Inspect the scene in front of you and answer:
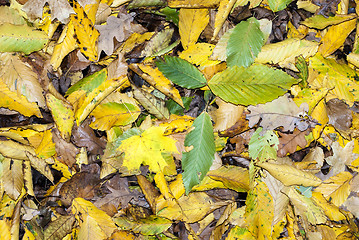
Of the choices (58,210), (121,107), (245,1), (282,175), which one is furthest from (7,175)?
(245,1)

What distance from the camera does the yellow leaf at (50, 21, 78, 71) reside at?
213 cm

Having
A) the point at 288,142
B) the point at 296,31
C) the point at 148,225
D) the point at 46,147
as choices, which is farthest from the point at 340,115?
the point at 46,147

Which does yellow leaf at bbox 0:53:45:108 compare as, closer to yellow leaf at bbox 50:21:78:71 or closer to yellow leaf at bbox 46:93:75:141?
yellow leaf at bbox 46:93:75:141

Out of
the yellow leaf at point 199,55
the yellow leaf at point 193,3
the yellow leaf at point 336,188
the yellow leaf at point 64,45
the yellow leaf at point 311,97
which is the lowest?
the yellow leaf at point 336,188

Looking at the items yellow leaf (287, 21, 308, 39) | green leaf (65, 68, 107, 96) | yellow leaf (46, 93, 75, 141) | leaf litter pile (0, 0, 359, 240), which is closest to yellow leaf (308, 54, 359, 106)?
leaf litter pile (0, 0, 359, 240)

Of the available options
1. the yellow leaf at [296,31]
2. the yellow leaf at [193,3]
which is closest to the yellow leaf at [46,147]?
the yellow leaf at [193,3]

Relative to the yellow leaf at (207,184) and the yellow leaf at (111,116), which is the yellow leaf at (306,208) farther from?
the yellow leaf at (111,116)

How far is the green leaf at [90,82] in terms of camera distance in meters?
2.12

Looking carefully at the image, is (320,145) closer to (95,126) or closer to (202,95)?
(202,95)

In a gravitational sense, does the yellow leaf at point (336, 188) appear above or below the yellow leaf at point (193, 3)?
below

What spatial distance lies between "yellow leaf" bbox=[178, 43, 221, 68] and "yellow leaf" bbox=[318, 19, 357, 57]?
0.88 meters

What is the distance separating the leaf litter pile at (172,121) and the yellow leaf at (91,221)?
10mm

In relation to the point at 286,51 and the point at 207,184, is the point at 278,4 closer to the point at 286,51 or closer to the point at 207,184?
the point at 286,51

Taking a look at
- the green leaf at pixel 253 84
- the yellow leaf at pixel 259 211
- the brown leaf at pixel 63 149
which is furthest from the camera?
the brown leaf at pixel 63 149
